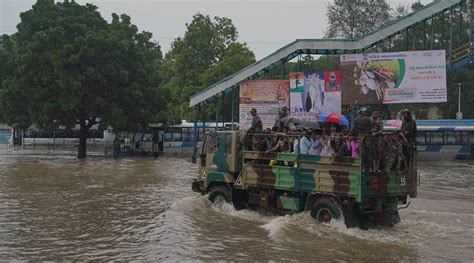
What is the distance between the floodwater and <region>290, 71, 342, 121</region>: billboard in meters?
9.87

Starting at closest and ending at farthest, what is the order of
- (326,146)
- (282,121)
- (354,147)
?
(354,147) < (326,146) < (282,121)

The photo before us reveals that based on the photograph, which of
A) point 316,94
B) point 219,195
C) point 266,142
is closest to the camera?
point 266,142

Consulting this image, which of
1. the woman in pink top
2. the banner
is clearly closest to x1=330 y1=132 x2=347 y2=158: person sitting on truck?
the woman in pink top

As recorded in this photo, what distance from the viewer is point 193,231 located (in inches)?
417

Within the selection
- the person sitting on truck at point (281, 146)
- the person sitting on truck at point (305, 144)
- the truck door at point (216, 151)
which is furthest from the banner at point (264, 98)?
the person sitting on truck at point (305, 144)

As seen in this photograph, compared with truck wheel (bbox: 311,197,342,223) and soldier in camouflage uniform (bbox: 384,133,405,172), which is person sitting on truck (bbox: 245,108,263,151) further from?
soldier in camouflage uniform (bbox: 384,133,405,172)

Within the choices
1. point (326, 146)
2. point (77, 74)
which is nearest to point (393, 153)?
point (326, 146)

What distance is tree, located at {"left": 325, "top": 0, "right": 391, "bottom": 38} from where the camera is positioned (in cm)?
4824

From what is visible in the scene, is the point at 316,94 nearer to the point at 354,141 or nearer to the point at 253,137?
the point at 253,137

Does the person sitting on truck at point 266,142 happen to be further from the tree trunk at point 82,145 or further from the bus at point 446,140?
the bus at point 446,140

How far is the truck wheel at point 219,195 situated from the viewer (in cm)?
1277

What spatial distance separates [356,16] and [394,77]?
24052 millimetres

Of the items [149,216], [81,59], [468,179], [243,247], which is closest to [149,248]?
[243,247]

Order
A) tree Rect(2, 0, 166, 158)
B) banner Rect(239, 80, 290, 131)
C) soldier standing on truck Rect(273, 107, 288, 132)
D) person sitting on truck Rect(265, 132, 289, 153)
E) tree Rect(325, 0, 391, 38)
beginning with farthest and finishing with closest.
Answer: tree Rect(325, 0, 391, 38) → tree Rect(2, 0, 166, 158) → banner Rect(239, 80, 290, 131) → soldier standing on truck Rect(273, 107, 288, 132) → person sitting on truck Rect(265, 132, 289, 153)
